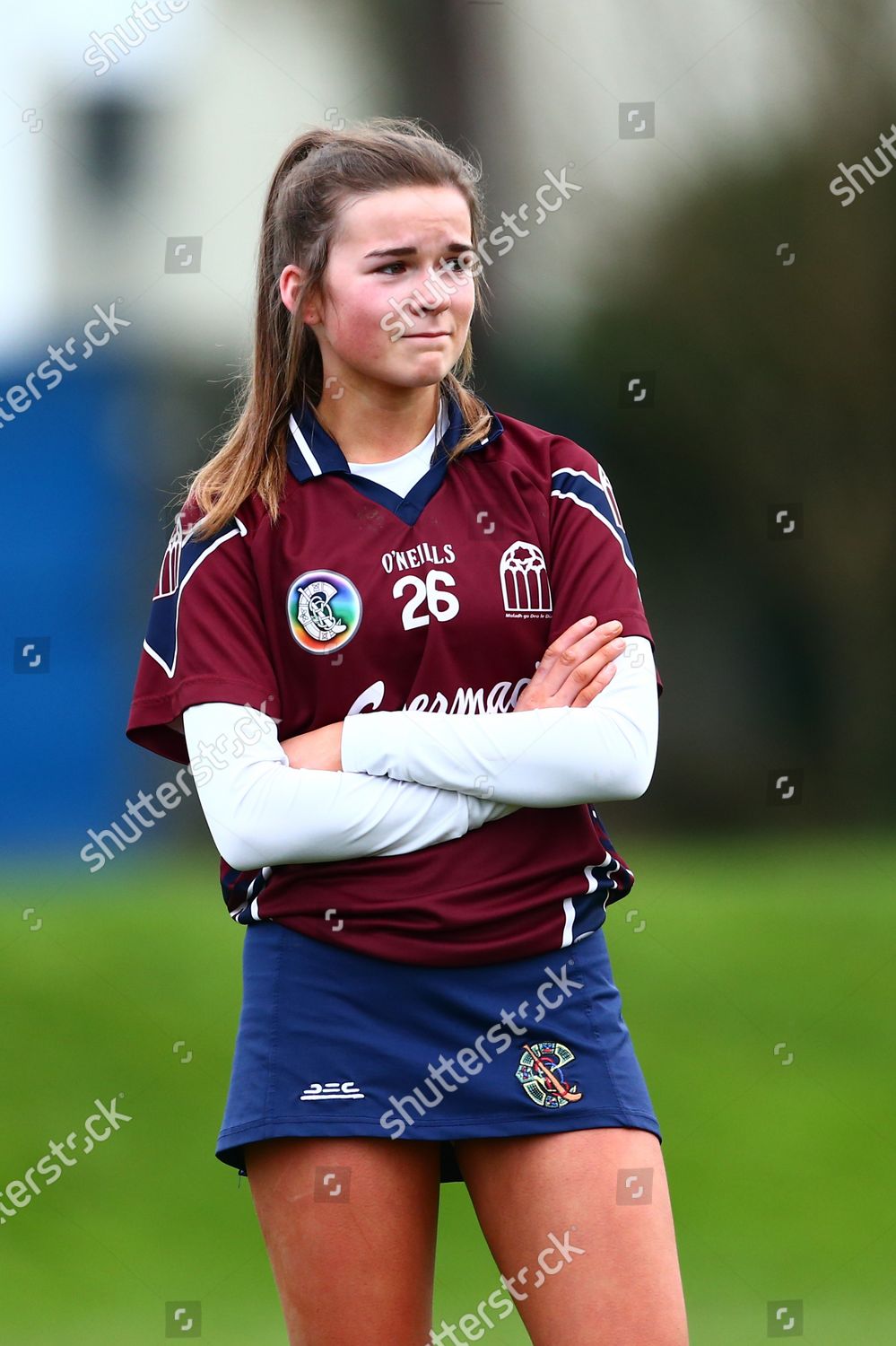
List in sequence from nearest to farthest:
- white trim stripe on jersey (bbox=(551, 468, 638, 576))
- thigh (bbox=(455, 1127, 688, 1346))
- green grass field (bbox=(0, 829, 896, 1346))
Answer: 1. thigh (bbox=(455, 1127, 688, 1346))
2. white trim stripe on jersey (bbox=(551, 468, 638, 576))
3. green grass field (bbox=(0, 829, 896, 1346))

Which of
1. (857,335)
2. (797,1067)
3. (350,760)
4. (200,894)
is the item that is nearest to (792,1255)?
(797,1067)

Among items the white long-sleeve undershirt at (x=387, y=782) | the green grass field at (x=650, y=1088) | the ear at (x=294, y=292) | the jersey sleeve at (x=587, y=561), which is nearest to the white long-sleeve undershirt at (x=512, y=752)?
the white long-sleeve undershirt at (x=387, y=782)

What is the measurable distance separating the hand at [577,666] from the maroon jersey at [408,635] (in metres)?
0.03

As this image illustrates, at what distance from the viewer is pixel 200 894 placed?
7422 millimetres

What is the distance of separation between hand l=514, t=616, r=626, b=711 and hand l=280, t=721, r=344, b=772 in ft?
0.68

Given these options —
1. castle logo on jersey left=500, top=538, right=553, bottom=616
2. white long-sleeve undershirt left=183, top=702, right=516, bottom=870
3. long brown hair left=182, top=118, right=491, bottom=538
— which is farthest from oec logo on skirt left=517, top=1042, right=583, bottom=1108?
long brown hair left=182, top=118, right=491, bottom=538

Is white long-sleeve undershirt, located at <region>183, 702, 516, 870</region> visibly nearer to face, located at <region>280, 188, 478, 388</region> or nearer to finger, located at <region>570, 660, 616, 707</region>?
finger, located at <region>570, 660, 616, 707</region>

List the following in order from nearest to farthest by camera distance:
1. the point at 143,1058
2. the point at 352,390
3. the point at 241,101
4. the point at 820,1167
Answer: the point at 352,390, the point at 820,1167, the point at 143,1058, the point at 241,101

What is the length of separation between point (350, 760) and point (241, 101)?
18.2ft

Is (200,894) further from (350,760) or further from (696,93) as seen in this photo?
(350,760)

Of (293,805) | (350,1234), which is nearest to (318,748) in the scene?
(293,805)

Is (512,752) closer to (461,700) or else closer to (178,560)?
(461,700)

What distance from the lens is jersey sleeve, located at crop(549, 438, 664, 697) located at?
65.6 inches

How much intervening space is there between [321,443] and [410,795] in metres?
0.42
